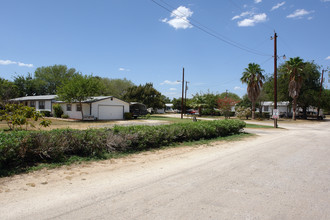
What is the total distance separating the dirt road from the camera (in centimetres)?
340

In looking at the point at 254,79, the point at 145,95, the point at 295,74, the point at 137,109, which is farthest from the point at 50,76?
the point at 295,74

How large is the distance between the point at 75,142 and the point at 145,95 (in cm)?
3660

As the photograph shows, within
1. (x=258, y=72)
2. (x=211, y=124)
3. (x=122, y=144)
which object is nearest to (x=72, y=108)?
(x=211, y=124)

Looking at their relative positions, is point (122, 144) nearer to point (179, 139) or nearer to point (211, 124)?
point (179, 139)

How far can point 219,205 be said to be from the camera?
368 cm

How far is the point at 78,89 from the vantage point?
2481 cm

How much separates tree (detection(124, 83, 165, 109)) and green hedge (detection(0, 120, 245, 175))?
32.8 metres

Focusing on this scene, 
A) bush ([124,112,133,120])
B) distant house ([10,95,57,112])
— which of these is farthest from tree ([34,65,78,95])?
bush ([124,112,133,120])

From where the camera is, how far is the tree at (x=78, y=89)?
2472 centimetres

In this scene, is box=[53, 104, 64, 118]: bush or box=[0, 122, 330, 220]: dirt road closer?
box=[0, 122, 330, 220]: dirt road

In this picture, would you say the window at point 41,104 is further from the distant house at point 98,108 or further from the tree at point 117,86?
the tree at point 117,86

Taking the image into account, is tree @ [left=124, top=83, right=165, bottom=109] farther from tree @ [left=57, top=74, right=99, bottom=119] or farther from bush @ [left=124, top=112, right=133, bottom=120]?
tree @ [left=57, top=74, right=99, bottom=119]

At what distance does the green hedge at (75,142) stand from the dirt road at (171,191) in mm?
675

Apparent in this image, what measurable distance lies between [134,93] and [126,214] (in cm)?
4012
